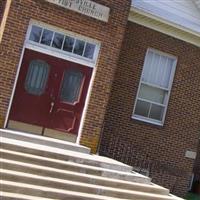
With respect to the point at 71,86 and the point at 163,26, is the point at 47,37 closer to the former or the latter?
the point at 71,86

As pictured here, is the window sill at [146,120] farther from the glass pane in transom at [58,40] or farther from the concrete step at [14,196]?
the concrete step at [14,196]

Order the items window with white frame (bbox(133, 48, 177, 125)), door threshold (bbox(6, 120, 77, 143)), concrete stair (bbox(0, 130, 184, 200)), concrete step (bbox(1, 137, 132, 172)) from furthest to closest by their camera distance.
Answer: window with white frame (bbox(133, 48, 177, 125)) < door threshold (bbox(6, 120, 77, 143)) < concrete step (bbox(1, 137, 132, 172)) < concrete stair (bbox(0, 130, 184, 200))

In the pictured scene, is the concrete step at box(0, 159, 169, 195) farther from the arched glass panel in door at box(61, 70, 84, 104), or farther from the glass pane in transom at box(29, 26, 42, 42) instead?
the glass pane in transom at box(29, 26, 42, 42)

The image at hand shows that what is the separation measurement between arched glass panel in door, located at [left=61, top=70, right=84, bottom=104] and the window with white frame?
287 centimetres

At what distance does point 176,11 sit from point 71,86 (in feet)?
17.1

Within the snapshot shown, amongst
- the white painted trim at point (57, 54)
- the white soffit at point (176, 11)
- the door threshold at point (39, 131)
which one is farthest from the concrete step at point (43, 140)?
the white soffit at point (176, 11)

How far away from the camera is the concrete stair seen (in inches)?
375

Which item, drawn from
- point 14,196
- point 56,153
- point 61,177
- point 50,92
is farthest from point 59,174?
point 50,92

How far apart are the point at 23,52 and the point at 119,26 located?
281 centimetres

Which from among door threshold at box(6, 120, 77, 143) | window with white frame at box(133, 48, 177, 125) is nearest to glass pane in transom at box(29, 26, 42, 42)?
door threshold at box(6, 120, 77, 143)

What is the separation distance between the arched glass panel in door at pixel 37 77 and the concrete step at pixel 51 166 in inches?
102

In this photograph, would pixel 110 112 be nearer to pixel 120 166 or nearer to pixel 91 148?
pixel 91 148

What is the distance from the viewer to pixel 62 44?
13.0 m

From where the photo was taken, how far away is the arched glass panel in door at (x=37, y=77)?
41.5 feet
